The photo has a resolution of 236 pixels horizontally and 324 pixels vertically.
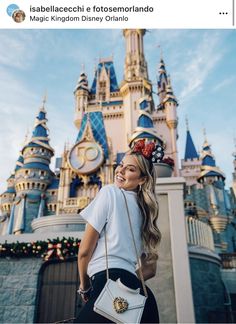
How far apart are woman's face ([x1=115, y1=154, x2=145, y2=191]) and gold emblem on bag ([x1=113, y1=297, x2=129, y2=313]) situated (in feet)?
2.14

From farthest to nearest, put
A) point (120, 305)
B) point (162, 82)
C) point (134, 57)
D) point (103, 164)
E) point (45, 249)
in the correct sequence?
point (162, 82) → point (134, 57) → point (103, 164) → point (45, 249) → point (120, 305)

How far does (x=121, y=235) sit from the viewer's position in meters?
1.41

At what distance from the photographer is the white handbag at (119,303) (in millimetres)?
1128

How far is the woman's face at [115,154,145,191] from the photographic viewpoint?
5.34 ft

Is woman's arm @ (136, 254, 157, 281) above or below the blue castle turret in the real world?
below

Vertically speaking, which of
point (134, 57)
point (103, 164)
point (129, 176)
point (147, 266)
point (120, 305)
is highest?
point (134, 57)
